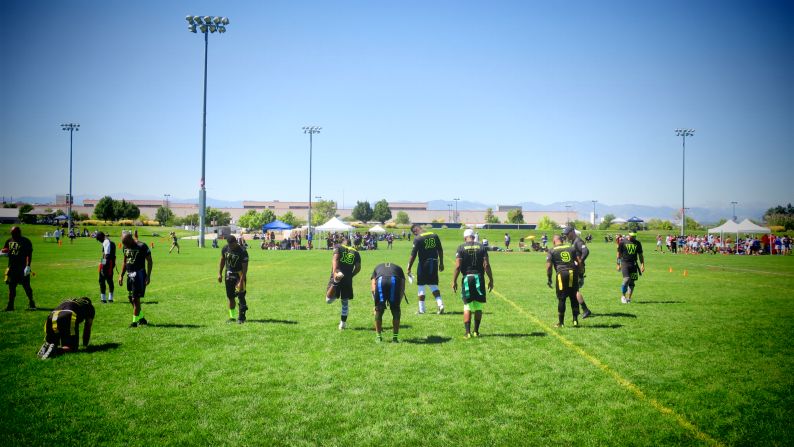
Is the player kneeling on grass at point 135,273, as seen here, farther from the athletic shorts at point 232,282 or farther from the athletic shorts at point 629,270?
the athletic shorts at point 629,270

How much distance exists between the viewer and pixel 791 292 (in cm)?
1841

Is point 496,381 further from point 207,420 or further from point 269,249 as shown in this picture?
point 269,249

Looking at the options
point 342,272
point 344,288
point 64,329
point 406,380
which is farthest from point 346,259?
point 64,329

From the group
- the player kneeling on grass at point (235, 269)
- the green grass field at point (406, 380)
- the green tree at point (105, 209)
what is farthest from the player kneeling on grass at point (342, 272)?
the green tree at point (105, 209)

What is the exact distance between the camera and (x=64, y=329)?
344 inches

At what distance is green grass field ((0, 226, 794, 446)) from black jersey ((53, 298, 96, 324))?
2.25ft

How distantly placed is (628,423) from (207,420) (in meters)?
4.98

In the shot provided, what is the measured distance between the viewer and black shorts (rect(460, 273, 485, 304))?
10.1 metres

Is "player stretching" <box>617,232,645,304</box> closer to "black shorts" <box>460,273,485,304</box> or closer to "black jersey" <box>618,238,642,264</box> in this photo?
"black jersey" <box>618,238,642,264</box>

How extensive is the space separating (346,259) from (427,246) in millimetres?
3216

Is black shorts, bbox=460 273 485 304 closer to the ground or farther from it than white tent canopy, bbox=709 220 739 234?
closer to the ground

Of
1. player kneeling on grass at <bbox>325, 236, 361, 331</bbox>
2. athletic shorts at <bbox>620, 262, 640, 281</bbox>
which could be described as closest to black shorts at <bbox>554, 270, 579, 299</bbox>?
player kneeling on grass at <bbox>325, 236, 361, 331</bbox>

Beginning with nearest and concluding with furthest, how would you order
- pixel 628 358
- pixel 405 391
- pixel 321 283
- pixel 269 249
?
pixel 405 391 < pixel 628 358 < pixel 321 283 < pixel 269 249

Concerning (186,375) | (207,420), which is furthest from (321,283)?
(207,420)
